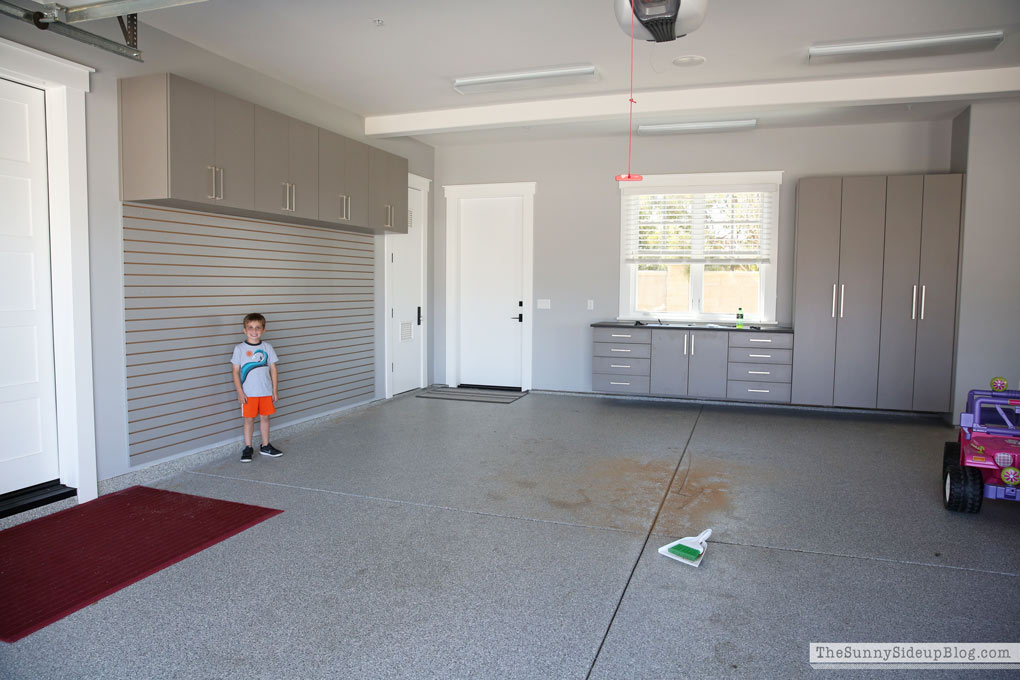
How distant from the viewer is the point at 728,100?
5590mm

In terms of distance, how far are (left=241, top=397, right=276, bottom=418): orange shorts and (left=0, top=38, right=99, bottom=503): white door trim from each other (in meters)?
1.06

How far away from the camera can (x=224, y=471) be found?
4.55 metres

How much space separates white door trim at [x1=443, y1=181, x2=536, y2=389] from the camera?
764cm

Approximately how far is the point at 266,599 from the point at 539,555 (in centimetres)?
125

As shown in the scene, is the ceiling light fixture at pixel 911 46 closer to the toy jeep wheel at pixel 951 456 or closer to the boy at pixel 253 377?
the toy jeep wheel at pixel 951 456

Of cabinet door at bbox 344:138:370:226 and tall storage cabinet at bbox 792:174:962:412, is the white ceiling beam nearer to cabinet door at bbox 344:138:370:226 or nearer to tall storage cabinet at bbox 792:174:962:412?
cabinet door at bbox 344:138:370:226

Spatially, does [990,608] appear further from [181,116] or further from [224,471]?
[181,116]

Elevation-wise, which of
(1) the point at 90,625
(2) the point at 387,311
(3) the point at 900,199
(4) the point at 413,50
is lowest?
(1) the point at 90,625

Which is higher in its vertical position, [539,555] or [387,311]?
[387,311]

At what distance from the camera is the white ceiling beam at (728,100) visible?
5.11 meters

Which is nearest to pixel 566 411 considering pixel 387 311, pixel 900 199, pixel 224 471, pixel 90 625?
pixel 387 311

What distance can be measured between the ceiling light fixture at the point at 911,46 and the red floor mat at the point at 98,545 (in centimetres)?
482

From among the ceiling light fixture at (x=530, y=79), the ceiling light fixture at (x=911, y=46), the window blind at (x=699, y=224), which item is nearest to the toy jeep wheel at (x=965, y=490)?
the ceiling light fixture at (x=911, y=46)

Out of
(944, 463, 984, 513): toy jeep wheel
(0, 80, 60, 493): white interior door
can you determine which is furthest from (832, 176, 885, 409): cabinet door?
(0, 80, 60, 493): white interior door
